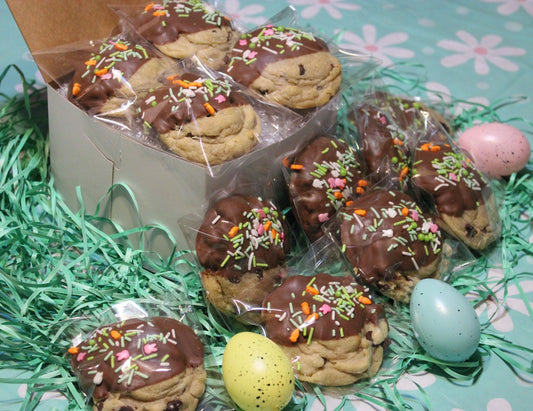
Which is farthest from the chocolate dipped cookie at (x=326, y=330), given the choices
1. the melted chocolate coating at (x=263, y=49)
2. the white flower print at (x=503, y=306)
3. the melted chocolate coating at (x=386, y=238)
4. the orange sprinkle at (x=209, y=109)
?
the melted chocolate coating at (x=263, y=49)

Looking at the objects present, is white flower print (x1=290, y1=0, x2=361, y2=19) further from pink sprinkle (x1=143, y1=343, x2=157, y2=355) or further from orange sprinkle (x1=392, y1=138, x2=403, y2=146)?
pink sprinkle (x1=143, y1=343, x2=157, y2=355)

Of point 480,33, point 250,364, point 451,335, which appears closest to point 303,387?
point 250,364

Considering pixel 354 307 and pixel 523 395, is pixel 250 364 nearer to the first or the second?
pixel 354 307

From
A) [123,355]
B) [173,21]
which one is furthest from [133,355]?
[173,21]

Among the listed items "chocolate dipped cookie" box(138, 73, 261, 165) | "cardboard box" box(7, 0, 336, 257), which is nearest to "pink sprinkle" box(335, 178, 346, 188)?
"cardboard box" box(7, 0, 336, 257)

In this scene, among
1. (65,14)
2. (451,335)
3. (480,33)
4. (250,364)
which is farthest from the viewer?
(480,33)

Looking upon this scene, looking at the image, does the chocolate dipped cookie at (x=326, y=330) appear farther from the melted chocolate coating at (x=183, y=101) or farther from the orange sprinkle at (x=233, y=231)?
the melted chocolate coating at (x=183, y=101)

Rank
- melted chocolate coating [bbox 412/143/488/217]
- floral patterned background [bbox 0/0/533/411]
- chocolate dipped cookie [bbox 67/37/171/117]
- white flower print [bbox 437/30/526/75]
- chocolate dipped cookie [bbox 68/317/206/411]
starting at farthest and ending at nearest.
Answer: white flower print [bbox 437/30/526/75] < floral patterned background [bbox 0/0/533/411] < melted chocolate coating [bbox 412/143/488/217] < chocolate dipped cookie [bbox 67/37/171/117] < chocolate dipped cookie [bbox 68/317/206/411]
